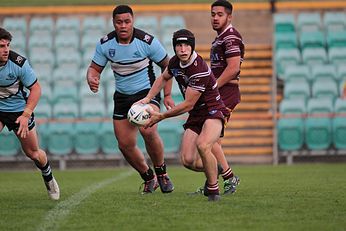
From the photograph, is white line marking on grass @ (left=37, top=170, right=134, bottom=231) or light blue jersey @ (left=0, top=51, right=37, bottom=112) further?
light blue jersey @ (left=0, top=51, right=37, bottom=112)

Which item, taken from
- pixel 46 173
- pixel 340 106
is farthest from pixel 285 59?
pixel 46 173

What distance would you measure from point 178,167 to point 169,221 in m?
10.6

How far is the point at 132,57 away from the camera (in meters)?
10.0

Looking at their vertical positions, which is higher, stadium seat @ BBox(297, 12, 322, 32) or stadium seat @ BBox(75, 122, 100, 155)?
stadium seat @ BBox(297, 12, 322, 32)

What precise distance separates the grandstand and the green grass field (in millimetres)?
4704

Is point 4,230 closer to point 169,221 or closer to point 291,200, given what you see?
point 169,221

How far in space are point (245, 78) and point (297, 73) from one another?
159 cm

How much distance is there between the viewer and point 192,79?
8.94m

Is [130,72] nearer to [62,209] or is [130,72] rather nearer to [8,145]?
[62,209]

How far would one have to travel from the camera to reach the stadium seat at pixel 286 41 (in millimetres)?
20203

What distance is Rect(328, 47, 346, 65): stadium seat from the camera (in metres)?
19.6

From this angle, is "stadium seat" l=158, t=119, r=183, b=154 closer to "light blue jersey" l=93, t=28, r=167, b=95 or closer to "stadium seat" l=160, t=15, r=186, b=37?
"stadium seat" l=160, t=15, r=186, b=37

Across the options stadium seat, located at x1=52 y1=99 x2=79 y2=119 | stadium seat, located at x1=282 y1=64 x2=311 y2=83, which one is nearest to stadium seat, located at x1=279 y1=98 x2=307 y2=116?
stadium seat, located at x1=282 y1=64 x2=311 y2=83

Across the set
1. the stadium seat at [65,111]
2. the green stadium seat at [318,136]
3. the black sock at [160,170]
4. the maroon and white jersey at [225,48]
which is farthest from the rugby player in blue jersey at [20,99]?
the green stadium seat at [318,136]
